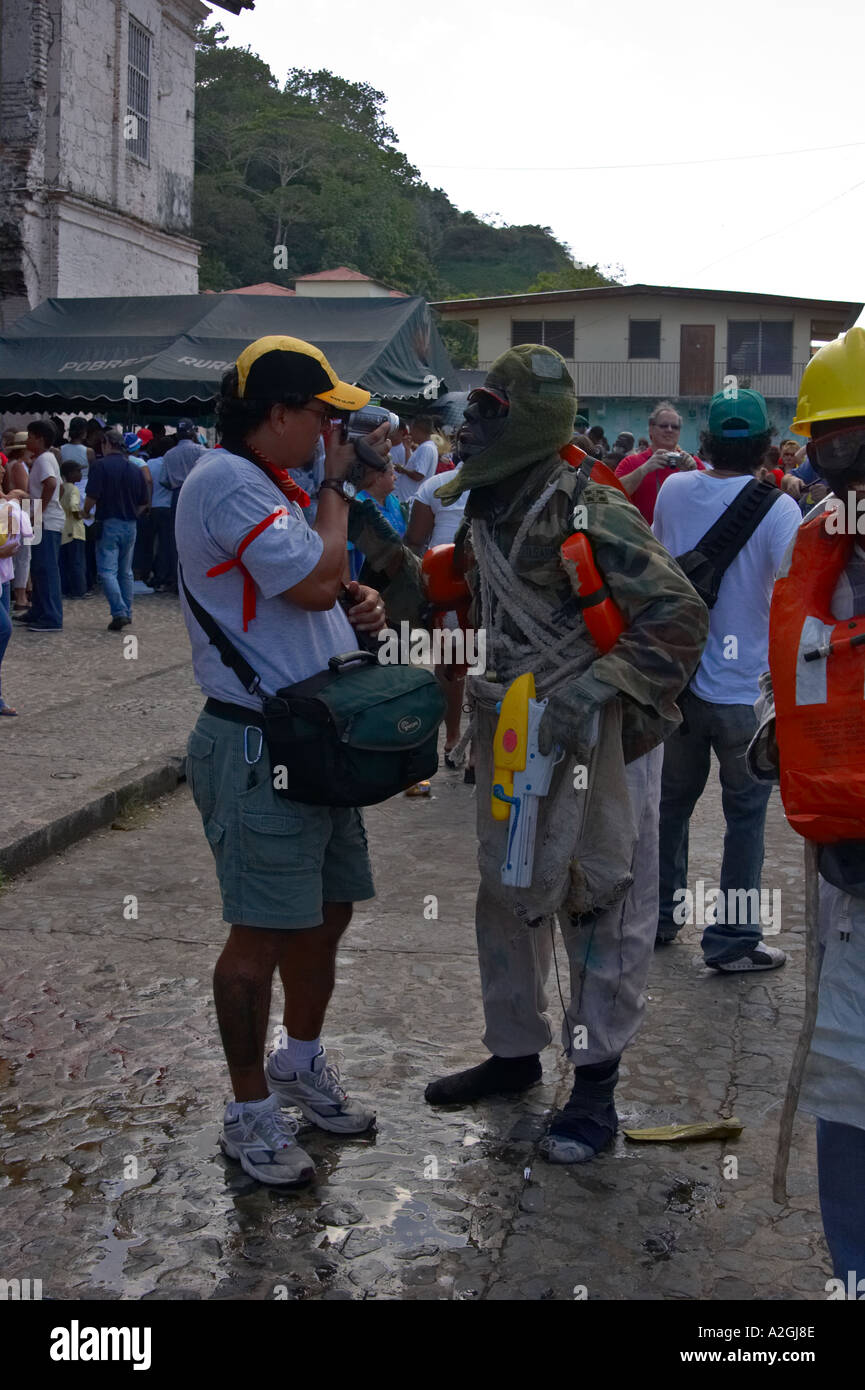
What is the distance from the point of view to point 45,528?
12.5 meters

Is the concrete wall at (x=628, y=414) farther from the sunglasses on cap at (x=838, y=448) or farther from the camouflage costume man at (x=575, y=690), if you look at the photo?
the sunglasses on cap at (x=838, y=448)

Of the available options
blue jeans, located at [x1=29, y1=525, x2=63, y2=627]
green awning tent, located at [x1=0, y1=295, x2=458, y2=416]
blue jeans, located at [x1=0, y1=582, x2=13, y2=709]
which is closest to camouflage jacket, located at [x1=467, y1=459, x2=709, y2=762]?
blue jeans, located at [x1=0, y1=582, x2=13, y2=709]

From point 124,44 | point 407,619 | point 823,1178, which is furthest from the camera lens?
point 124,44

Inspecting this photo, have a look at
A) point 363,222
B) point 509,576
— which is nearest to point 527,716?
point 509,576

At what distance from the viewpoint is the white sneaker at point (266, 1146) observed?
3.22 metres

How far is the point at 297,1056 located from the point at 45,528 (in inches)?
386

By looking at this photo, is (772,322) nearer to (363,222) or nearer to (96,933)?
(363,222)

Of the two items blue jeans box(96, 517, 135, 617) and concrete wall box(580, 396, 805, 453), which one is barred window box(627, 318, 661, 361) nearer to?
concrete wall box(580, 396, 805, 453)

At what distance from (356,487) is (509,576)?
1.46 ft

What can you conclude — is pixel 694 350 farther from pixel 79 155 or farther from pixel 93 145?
pixel 79 155

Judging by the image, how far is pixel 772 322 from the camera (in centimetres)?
4262

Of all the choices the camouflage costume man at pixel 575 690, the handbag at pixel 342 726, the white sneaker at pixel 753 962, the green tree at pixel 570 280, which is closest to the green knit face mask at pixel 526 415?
the camouflage costume man at pixel 575 690

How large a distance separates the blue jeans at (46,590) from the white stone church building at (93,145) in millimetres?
7565
